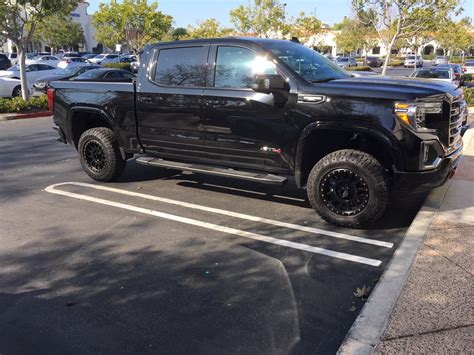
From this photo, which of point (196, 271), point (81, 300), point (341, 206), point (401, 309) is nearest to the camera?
point (401, 309)

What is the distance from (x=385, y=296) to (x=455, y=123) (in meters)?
2.44

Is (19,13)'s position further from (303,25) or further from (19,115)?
(303,25)

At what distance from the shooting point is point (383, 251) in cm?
438

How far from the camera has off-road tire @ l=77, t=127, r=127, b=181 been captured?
658cm

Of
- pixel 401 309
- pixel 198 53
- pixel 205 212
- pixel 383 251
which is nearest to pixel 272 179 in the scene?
pixel 205 212

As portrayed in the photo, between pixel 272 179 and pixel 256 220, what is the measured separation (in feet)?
1.73

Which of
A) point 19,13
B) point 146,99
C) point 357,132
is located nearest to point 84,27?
point 19,13

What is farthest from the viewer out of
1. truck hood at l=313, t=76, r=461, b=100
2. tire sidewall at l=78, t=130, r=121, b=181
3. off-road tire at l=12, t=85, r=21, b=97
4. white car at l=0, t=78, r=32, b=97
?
off-road tire at l=12, t=85, r=21, b=97

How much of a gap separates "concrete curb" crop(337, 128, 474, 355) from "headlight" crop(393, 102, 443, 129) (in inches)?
42.3

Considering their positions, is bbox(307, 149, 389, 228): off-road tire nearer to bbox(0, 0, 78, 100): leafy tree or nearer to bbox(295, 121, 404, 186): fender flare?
bbox(295, 121, 404, 186): fender flare

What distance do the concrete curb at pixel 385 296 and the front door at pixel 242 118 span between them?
158cm

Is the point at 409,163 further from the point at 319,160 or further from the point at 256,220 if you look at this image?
the point at 256,220

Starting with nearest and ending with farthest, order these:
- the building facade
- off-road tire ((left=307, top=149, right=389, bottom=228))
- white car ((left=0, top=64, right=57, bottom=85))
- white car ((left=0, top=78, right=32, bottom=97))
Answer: off-road tire ((left=307, top=149, right=389, bottom=228))
white car ((left=0, top=78, right=32, bottom=97))
white car ((left=0, top=64, right=57, bottom=85))
the building facade

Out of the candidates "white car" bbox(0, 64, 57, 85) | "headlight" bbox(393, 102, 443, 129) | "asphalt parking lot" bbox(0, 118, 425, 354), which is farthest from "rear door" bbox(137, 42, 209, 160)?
"white car" bbox(0, 64, 57, 85)
